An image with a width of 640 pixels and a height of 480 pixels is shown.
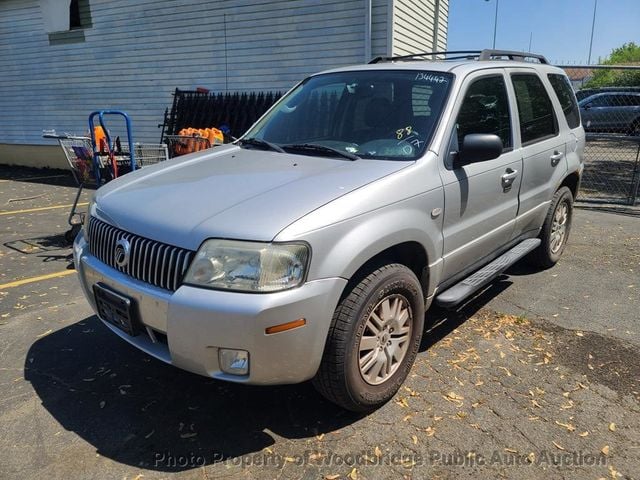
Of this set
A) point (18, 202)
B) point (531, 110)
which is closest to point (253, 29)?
point (18, 202)

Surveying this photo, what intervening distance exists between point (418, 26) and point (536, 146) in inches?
→ 250

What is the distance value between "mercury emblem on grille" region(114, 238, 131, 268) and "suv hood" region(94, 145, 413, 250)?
0.08m

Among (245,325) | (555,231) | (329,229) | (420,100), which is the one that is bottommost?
(555,231)

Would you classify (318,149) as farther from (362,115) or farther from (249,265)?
(249,265)

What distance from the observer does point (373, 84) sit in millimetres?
3688

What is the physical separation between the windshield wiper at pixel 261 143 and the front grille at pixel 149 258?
1245mm

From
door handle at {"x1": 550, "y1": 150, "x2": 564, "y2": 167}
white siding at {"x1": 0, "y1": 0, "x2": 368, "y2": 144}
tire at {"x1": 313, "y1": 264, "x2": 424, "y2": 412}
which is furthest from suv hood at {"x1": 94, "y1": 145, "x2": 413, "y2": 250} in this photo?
white siding at {"x1": 0, "y1": 0, "x2": 368, "y2": 144}

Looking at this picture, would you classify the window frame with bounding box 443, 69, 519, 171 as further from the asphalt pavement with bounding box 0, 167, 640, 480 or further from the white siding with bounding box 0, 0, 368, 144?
the white siding with bounding box 0, 0, 368, 144

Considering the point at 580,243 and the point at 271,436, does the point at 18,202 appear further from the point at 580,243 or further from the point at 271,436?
the point at 580,243

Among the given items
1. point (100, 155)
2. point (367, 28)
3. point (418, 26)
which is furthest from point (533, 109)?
point (418, 26)

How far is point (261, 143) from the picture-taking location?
373cm

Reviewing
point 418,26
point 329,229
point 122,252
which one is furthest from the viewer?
point 418,26

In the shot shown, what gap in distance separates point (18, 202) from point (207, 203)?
27.9 feet

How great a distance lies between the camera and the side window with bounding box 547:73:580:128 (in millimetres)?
4938
